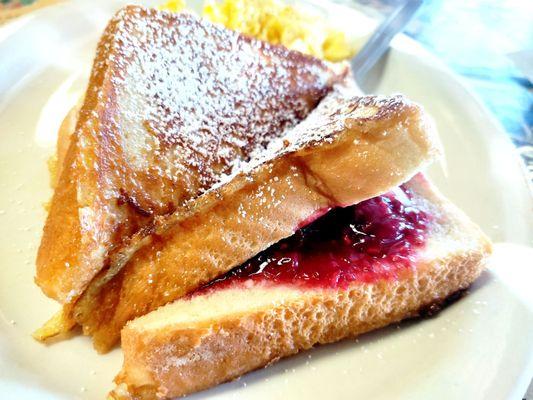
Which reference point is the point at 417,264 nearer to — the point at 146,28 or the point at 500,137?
the point at 500,137

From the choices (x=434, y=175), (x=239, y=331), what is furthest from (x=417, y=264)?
(x=434, y=175)

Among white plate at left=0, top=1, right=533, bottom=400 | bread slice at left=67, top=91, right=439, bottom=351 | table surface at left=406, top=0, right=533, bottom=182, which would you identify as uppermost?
bread slice at left=67, top=91, right=439, bottom=351

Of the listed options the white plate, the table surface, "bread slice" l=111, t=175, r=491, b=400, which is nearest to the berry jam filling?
"bread slice" l=111, t=175, r=491, b=400

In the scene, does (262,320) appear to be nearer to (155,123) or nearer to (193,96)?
(155,123)

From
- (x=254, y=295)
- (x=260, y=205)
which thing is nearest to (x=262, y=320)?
(x=254, y=295)

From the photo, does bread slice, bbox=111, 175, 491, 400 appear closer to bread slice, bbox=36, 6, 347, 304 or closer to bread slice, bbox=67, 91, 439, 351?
bread slice, bbox=67, 91, 439, 351

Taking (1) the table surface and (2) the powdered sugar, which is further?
(1) the table surface
